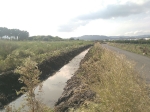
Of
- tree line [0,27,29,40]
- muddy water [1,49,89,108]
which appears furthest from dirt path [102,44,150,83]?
tree line [0,27,29,40]

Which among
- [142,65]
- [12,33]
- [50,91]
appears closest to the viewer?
[50,91]

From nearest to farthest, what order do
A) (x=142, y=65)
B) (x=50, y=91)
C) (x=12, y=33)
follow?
1. (x=50, y=91)
2. (x=142, y=65)
3. (x=12, y=33)

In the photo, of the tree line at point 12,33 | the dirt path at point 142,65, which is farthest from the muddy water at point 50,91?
the tree line at point 12,33

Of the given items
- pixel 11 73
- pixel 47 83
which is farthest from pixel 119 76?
pixel 47 83

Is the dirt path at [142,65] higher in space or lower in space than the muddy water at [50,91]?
higher

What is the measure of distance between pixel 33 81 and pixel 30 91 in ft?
1.11

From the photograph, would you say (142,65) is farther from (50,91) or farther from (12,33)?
(12,33)

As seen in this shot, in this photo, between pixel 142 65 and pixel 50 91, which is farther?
pixel 142 65

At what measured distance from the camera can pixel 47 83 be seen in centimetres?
1586

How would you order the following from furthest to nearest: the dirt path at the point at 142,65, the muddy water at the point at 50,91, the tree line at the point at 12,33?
the tree line at the point at 12,33
the muddy water at the point at 50,91
the dirt path at the point at 142,65

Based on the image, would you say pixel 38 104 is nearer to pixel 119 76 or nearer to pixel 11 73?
pixel 119 76

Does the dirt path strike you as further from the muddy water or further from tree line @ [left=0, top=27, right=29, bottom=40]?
tree line @ [left=0, top=27, right=29, bottom=40]

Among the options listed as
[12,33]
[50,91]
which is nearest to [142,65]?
[50,91]

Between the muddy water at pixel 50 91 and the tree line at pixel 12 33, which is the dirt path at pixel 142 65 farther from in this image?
the tree line at pixel 12 33
